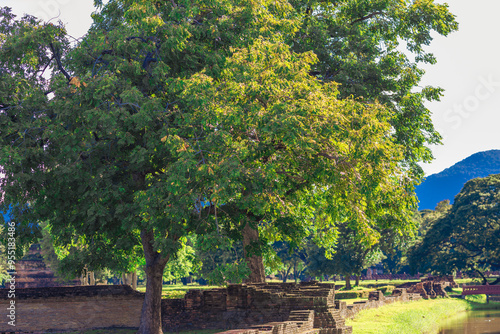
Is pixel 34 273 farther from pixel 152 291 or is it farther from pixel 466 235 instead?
pixel 466 235

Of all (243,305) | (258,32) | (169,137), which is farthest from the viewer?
(243,305)

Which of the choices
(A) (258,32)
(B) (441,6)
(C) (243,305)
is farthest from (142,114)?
(B) (441,6)

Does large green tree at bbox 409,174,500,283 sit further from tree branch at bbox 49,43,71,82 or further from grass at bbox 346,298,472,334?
tree branch at bbox 49,43,71,82

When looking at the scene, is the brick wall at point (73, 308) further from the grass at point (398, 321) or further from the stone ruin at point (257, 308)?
the grass at point (398, 321)

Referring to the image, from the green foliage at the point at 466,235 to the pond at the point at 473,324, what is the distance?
42.4ft

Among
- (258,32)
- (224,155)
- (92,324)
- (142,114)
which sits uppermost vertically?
(258,32)

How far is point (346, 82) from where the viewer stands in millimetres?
22219

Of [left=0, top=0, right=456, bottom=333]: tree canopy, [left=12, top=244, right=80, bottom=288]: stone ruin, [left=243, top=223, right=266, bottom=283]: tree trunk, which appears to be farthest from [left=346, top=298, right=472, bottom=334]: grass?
[left=12, top=244, right=80, bottom=288]: stone ruin

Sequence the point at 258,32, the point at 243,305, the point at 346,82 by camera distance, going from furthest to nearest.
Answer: the point at 346,82
the point at 243,305
the point at 258,32

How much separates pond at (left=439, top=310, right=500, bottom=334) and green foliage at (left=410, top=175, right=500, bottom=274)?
12939mm

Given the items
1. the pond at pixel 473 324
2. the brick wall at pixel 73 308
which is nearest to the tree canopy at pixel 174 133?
the brick wall at pixel 73 308

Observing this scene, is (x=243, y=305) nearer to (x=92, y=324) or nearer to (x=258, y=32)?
(x=92, y=324)

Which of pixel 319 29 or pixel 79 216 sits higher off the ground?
pixel 319 29

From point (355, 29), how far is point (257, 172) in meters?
11.3
